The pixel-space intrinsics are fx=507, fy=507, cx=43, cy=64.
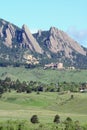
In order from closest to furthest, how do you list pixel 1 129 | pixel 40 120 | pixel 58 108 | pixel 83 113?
pixel 1 129 < pixel 40 120 < pixel 83 113 < pixel 58 108

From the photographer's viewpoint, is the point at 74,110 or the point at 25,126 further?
the point at 74,110

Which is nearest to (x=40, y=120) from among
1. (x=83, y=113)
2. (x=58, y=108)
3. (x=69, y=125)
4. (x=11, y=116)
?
(x=11, y=116)

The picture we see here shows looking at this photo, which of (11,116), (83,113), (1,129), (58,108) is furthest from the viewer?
(58,108)

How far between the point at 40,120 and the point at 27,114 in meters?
21.1

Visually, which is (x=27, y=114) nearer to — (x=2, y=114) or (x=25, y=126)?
(x=2, y=114)

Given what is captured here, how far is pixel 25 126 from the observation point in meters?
117

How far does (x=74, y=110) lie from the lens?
609 feet

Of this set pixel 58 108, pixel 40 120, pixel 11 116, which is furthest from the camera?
pixel 58 108

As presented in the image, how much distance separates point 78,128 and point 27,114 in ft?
165

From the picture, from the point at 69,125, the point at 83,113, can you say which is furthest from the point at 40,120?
the point at 83,113

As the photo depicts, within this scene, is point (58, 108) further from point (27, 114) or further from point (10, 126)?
point (10, 126)

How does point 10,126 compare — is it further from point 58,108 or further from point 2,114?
point 58,108

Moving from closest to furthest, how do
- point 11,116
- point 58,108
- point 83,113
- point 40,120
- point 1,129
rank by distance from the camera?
point 1,129 < point 40,120 < point 11,116 < point 83,113 < point 58,108

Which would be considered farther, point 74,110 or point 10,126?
point 74,110
